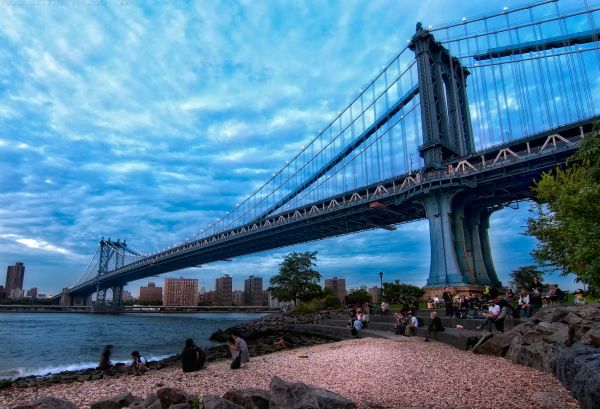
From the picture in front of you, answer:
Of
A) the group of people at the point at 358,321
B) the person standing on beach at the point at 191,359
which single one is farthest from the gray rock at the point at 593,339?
the group of people at the point at 358,321

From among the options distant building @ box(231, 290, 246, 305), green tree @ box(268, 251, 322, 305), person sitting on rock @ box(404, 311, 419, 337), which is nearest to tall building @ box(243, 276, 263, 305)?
distant building @ box(231, 290, 246, 305)

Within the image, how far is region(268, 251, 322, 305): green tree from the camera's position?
40.9 meters

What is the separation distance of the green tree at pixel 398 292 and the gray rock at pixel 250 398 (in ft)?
96.3

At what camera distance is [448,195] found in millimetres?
33125

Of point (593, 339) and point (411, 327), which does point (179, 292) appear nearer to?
point (411, 327)

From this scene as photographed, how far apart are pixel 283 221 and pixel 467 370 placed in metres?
41.8

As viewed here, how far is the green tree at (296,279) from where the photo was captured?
40.9 metres

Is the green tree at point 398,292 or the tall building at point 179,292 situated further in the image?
the tall building at point 179,292

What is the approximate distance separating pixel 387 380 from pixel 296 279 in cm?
3266

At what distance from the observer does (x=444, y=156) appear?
35.2m

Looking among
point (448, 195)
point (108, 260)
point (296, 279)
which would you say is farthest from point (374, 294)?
point (108, 260)

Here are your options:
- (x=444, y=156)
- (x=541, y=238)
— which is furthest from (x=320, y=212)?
(x=541, y=238)

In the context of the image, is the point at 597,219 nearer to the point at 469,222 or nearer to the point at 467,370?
the point at 467,370

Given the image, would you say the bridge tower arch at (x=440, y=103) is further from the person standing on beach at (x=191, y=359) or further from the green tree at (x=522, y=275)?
the person standing on beach at (x=191, y=359)
